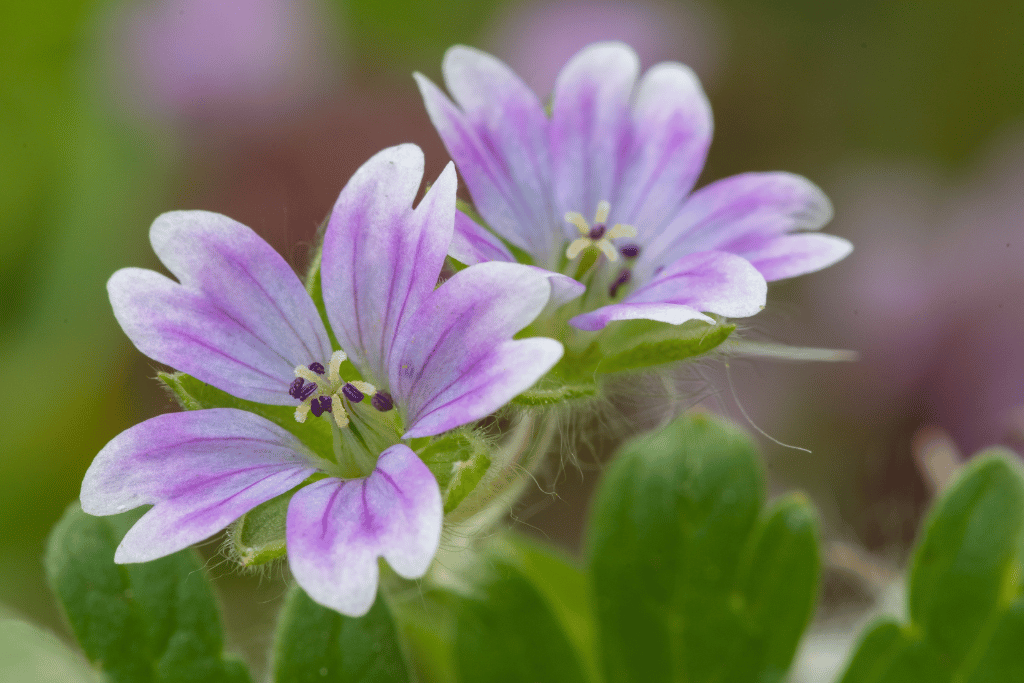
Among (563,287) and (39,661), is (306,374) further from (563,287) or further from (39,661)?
(39,661)

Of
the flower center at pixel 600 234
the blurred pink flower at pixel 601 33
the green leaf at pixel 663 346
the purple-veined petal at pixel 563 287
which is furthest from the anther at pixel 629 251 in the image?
the blurred pink flower at pixel 601 33

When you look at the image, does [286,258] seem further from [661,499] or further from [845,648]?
[845,648]

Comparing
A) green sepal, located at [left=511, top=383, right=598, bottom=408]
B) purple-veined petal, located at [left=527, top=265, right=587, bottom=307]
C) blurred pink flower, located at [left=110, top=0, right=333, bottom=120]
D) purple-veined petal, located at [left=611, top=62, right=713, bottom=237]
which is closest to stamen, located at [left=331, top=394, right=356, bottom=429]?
green sepal, located at [left=511, top=383, right=598, bottom=408]

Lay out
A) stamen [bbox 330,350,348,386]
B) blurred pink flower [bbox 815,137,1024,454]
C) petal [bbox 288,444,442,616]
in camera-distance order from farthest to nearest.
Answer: blurred pink flower [bbox 815,137,1024,454], stamen [bbox 330,350,348,386], petal [bbox 288,444,442,616]

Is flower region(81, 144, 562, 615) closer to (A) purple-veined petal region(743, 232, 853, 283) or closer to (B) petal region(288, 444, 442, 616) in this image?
(B) petal region(288, 444, 442, 616)

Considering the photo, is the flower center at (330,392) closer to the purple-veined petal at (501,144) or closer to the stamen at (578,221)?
the purple-veined petal at (501,144)

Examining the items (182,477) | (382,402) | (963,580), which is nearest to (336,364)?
(382,402)

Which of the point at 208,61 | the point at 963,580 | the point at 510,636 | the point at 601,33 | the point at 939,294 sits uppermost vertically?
the point at 208,61
